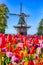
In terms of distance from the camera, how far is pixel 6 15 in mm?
55719

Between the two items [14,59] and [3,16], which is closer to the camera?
[14,59]

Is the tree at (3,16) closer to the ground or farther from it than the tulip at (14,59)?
closer to the ground

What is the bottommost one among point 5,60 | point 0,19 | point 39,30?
point 39,30

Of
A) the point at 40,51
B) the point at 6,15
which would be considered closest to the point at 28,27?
the point at 6,15

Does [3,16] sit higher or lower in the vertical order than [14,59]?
lower

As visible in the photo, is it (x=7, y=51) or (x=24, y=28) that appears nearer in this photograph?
(x=7, y=51)

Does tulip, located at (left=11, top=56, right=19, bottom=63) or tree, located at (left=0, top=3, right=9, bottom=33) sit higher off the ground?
tulip, located at (left=11, top=56, right=19, bottom=63)

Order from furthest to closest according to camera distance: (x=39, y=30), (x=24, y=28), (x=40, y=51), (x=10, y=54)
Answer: (x=39, y=30) < (x=24, y=28) < (x=40, y=51) < (x=10, y=54)

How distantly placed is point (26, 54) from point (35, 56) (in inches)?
4.7

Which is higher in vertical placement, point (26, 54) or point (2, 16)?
point (26, 54)

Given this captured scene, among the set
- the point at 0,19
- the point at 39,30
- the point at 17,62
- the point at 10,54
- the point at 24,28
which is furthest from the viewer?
the point at 39,30

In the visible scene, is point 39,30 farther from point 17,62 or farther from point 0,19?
point 17,62

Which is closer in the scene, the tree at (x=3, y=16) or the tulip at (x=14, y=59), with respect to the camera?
the tulip at (x=14, y=59)

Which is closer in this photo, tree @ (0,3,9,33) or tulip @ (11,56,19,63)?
tulip @ (11,56,19,63)
